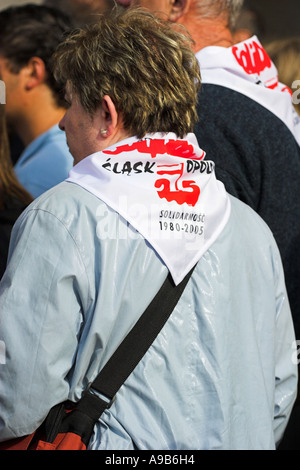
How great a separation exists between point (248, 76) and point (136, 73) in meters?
0.77

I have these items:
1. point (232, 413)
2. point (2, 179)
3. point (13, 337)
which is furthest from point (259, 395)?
point (2, 179)

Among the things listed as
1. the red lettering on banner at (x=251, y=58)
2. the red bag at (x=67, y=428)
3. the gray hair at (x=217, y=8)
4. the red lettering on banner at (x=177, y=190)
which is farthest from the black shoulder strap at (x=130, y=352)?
the gray hair at (x=217, y=8)

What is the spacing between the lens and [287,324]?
198 centimetres

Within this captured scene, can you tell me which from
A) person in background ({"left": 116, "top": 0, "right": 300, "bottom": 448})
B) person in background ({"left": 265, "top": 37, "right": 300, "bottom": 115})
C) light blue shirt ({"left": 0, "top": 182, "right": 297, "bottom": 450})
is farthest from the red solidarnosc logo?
person in background ({"left": 265, "top": 37, "right": 300, "bottom": 115})

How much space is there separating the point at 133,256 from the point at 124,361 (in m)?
0.24

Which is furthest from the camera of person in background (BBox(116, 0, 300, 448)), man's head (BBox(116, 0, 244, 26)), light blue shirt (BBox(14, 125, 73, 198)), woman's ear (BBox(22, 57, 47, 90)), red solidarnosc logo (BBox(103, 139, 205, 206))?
woman's ear (BBox(22, 57, 47, 90))

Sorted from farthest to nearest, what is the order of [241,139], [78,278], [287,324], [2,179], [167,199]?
[2,179]
[241,139]
[287,324]
[167,199]
[78,278]

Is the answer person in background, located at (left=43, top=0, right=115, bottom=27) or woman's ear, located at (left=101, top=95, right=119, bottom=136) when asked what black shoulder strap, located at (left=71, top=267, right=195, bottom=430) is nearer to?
woman's ear, located at (left=101, top=95, right=119, bottom=136)

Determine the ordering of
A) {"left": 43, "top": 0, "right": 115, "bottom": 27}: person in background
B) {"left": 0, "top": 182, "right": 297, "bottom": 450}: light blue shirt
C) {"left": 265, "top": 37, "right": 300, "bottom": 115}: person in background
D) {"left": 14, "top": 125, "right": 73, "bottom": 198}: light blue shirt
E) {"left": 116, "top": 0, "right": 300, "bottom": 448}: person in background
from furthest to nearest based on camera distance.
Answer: {"left": 43, "top": 0, "right": 115, "bottom": 27}: person in background, {"left": 265, "top": 37, "right": 300, "bottom": 115}: person in background, {"left": 14, "top": 125, "right": 73, "bottom": 198}: light blue shirt, {"left": 116, "top": 0, "right": 300, "bottom": 448}: person in background, {"left": 0, "top": 182, "right": 297, "bottom": 450}: light blue shirt

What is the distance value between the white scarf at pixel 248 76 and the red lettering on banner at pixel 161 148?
2.03 feet

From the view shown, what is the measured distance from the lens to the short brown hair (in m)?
1.72

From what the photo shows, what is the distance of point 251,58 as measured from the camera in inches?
97.3

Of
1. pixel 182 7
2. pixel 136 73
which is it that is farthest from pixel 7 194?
pixel 136 73

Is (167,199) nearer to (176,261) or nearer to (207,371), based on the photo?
(176,261)
